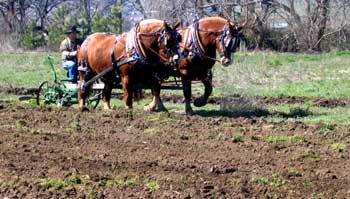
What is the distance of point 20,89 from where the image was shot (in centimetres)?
2205

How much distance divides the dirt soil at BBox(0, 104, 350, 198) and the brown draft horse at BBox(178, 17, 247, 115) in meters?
1.10

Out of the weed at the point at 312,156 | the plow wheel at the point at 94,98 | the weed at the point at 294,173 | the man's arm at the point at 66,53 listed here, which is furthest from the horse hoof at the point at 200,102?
the weed at the point at 294,173

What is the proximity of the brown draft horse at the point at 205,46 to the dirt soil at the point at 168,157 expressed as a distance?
1100 millimetres

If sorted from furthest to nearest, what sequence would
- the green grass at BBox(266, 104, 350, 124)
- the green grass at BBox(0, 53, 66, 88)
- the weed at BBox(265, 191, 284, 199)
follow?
Result: the green grass at BBox(0, 53, 66, 88) < the green grass at BBox(266, 104, 350, 124) < the weed at BBox(265, 191, 284, 199)

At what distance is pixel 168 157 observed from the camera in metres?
10.5

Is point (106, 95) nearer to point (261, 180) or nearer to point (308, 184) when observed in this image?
point (261, 180)

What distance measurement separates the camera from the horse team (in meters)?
15.1

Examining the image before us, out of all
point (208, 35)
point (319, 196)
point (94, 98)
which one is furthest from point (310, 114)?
point (319, 196)

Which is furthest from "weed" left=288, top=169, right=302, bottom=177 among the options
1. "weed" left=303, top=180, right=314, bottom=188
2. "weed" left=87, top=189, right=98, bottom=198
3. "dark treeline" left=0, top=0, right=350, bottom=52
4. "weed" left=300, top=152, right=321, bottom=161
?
"dark treeline" left=0, top=0, right=350, bottom=52

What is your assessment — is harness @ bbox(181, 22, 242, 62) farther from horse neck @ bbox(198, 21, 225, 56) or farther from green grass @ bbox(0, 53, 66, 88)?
green grass @ bbox(0, 53, 66, 88)

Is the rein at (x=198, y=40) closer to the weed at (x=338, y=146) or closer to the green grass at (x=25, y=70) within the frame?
the weed at (x=338, y=146)

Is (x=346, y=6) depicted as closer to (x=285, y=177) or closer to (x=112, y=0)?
(x=112, y=0)

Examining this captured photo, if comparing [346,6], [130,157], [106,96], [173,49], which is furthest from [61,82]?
[346,6]

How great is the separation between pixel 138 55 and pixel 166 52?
0.50m
